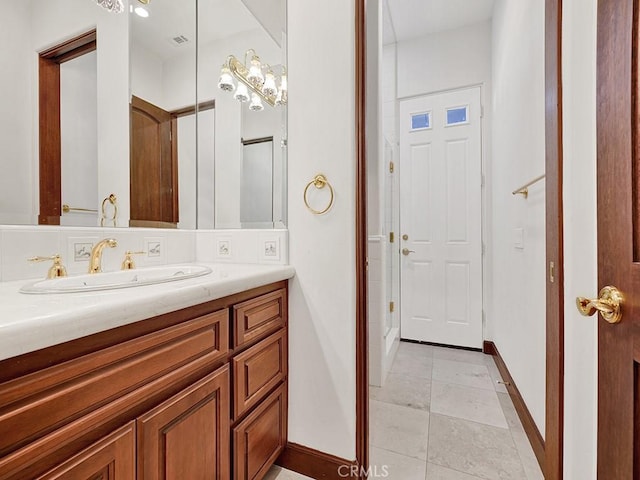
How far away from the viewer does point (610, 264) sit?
59cm

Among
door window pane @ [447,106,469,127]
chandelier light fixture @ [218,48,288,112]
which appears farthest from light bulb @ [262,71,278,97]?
door window pane @ [447,106,469,127]

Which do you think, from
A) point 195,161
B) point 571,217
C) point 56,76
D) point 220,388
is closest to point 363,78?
point 571,217

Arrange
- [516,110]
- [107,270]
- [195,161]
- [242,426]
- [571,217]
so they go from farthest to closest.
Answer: [516,110]
[195,161]
[107,270]
[242,426]
[571,217]

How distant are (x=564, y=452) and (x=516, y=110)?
5.83 feet

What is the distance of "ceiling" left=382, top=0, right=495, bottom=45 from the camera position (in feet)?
8.38

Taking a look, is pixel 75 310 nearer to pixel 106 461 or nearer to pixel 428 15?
pixel 106 461

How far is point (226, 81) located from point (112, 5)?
57 cm

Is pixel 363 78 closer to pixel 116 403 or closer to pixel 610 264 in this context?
pixel 610 264

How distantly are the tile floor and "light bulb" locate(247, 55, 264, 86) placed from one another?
6.42 feet

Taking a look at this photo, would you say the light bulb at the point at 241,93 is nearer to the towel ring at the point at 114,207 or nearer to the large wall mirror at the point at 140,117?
the large wall mirror at the point at 140,117

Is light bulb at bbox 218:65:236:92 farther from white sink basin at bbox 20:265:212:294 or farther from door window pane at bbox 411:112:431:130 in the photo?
door window pane at bbox 411:112:431:130

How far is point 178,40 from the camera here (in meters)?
1.60

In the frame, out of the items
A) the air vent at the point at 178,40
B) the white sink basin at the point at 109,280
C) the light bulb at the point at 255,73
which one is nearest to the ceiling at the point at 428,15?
the light bulb at the point at 255,73

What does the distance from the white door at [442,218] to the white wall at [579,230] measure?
1996mm
